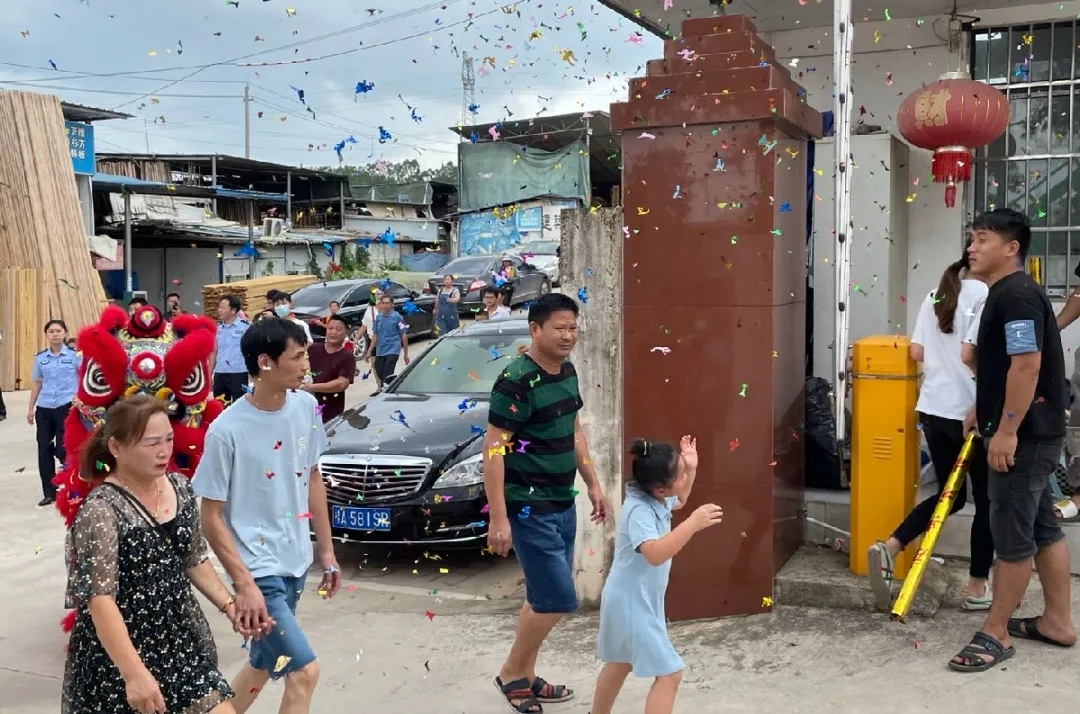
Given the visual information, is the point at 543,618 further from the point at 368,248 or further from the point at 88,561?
the point at 368,248

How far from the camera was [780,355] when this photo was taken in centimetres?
525

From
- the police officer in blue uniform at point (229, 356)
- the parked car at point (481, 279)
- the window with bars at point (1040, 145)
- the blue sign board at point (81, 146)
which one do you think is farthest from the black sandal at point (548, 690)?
the blue sign board at point (81, 146)

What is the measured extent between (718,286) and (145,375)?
2947 mm

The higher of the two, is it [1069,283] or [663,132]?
[663,132]

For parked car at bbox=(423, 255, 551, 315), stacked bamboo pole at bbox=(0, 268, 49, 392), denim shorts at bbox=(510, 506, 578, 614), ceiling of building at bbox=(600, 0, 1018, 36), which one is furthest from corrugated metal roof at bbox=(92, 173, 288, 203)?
denim shorts at bbox=(510, 506, 578, 614)

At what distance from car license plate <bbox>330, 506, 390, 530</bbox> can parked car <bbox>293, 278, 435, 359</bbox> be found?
36.4 ft

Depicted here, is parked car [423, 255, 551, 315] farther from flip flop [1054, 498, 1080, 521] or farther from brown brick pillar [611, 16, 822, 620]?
flip flop [1054, 498, 1080, 521]

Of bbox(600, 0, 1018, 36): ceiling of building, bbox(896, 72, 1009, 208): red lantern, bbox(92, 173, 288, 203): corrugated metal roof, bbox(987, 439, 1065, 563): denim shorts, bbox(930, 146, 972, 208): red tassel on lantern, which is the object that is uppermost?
bbox(92, 173, 288, 203): corrugated metal roof

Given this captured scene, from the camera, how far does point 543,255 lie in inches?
1054

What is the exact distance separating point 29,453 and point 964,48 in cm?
1080

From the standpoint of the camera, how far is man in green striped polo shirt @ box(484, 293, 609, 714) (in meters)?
4.34

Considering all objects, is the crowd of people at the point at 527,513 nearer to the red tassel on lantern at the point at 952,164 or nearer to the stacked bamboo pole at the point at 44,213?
the red tassel on lantern at the point at 952,164

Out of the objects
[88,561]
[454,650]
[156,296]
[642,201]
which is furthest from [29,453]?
[156,296]

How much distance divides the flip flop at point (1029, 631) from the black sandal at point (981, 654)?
0.24 m
